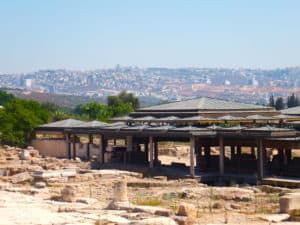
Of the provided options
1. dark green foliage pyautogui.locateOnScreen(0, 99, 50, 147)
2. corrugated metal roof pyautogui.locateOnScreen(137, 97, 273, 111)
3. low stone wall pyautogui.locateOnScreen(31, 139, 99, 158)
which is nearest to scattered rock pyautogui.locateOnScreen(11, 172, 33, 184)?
corrugated metal roof pyautogui.locateOnScreen(137, 97, 273, 111)

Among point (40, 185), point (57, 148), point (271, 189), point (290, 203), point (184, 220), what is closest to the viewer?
point (184, 220)

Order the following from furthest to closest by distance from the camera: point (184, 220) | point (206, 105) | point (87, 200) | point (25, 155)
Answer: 1. point (25, 155)
2. point (206, 105)
3. point (87, 200)
4. point (184, 220)

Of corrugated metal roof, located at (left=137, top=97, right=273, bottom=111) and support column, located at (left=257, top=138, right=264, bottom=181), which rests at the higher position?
corrugated metal roof, located at (left=137, top=97, right=273, bottom=111)

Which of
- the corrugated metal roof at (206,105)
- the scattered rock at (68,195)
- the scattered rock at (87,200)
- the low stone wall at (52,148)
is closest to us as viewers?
the scattered rock at (87,200)

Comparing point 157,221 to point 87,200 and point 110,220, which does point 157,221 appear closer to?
point 110,220

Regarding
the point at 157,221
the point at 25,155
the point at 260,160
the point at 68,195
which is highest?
the point at 260,160

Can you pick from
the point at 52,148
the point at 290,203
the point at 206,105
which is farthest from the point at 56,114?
the point at 290,203

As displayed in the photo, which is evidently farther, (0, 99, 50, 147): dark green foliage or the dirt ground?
(0, 99, 50, 147): dark green foliage

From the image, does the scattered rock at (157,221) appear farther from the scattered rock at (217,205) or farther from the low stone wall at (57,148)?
the low stone wall at (57,148)

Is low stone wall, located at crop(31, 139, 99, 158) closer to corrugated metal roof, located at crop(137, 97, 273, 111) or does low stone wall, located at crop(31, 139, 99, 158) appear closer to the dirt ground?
corrugated metal roof, located at crop(137, 97, 273, 111)

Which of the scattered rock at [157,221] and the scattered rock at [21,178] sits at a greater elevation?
the scattered rock at [157,221]

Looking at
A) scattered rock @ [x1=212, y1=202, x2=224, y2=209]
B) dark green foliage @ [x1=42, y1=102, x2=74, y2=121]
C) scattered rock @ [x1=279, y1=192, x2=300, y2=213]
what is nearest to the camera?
scattered rock @ [x1=279, y1=192, x2=300, y2=213]

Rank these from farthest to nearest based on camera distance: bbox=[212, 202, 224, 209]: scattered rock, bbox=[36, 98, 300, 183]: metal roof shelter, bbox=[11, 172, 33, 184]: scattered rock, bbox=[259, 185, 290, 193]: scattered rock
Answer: bbox=[11, 172, 33, 184]: scattered rock, bbox=[36, 98, 300, 183]: metal roof shelter, bbox=[259, 185, 290, 193]: scattered rock, bbox=[212, 202, 224, 209]: scattered rock

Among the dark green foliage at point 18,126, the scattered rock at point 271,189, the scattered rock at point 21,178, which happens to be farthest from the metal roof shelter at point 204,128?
the dark green foliage at point 18,126
